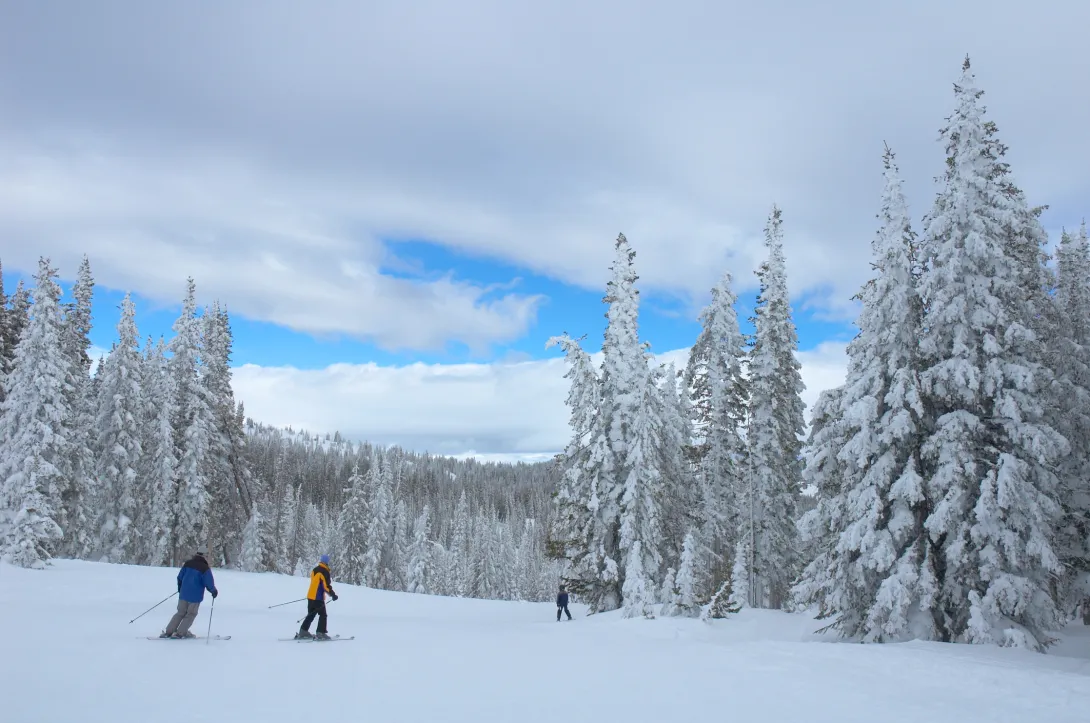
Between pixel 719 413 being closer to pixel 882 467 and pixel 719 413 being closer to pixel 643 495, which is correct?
pixel 643 495

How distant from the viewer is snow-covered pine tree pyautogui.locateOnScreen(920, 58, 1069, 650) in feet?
55.1

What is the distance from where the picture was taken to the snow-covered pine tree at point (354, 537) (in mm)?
61406

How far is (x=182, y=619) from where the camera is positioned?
45.4ft

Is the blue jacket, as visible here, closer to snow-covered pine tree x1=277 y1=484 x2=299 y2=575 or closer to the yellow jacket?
the yellow jacket

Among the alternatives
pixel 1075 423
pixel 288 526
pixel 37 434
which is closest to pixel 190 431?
pixel 37 434

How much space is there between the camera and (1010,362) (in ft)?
59.5

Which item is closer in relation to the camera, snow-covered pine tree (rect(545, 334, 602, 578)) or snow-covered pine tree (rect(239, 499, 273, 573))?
snow-covered pine tree (rect(545, 334, 602, 578))

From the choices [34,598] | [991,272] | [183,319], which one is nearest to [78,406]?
[183,319]

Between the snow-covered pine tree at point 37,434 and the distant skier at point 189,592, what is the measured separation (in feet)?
62.7

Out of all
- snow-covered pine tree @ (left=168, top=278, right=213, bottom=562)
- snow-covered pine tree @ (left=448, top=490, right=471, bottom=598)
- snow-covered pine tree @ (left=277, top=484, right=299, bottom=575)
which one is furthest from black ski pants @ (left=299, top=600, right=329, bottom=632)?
snow-covered pine tree @ (left=277, top=484, right=299, bottom=575)

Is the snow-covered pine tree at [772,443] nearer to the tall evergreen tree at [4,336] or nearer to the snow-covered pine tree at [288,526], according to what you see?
the tall evergreen tree at [4,336]

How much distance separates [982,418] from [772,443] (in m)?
12.3

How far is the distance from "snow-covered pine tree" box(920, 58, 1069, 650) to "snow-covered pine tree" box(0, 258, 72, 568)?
112 ft

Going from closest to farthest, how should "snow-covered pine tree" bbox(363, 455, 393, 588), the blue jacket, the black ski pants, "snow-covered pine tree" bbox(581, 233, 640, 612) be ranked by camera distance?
the blue jacket, the black ski pants, "snow-covered pine tree" bbox(581, 233, 640, 612), "snow-covered pine tree" bbox(363, 455, 393, 588)
